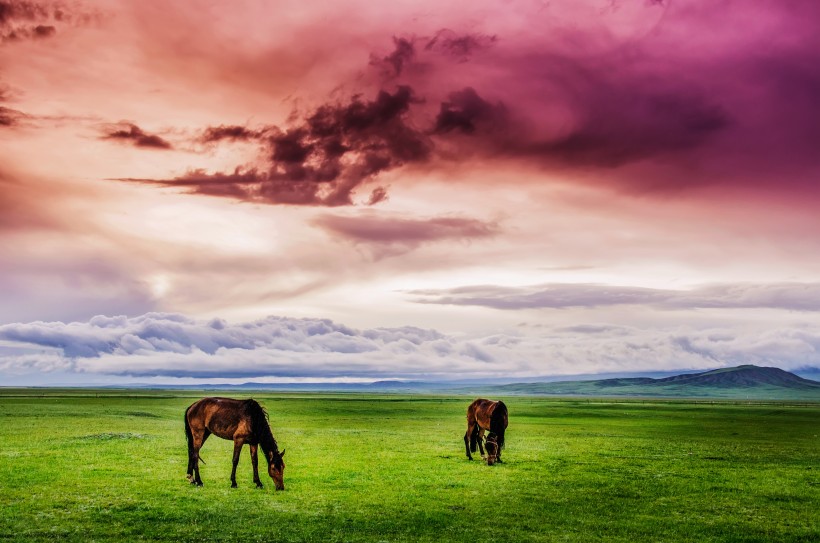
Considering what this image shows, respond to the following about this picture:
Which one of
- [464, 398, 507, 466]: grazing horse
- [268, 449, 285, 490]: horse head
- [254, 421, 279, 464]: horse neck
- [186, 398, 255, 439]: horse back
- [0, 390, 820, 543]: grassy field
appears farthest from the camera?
[464, 398, 507, 466]: grazing horse

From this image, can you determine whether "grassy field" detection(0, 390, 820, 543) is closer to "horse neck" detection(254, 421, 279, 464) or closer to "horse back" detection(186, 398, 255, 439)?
"horse neck" detection(254, 421, 279, 464)

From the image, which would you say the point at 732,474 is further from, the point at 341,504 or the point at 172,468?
the point at 172,468

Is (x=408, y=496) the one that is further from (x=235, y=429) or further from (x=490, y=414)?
(x=490, y=414)

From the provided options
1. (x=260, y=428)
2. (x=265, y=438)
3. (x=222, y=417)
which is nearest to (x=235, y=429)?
(x=222, y=417)

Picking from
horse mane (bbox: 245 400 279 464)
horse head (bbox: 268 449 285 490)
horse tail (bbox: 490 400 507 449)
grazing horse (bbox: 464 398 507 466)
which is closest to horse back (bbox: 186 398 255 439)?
horse mane (bbox: 245 400 279 464)

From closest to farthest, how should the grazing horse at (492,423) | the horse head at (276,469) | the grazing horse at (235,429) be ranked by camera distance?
the horse head at (276,469)
the grazing horse at (235,429)
the grazing horse at (492,423)

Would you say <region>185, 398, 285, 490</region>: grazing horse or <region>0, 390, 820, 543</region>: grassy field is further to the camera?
<region>185, 398, 285, 490</region>: grazing horse

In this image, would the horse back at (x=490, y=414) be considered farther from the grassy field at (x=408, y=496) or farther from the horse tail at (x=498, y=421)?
the grassy field at (x=408, y=496)

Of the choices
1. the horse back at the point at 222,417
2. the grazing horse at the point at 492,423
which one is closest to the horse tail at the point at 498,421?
the grazing horse at the point at 492,423

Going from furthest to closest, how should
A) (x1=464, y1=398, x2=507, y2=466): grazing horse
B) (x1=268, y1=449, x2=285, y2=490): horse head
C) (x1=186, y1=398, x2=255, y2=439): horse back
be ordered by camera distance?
(x1=464, y1=398, x2=507, y2=466): grazing horse
(x1=186, y1=398, x2=255, y2=439): horse back
(x1=268, y1=449, x2=285, y2=490): horse head

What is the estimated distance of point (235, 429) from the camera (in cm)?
2145

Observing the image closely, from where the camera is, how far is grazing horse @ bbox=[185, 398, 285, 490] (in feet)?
69.1

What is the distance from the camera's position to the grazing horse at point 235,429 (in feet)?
69.1

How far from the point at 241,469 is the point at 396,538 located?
12338 mm
